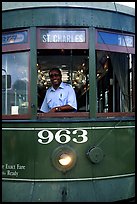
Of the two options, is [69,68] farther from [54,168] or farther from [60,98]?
[54,168]

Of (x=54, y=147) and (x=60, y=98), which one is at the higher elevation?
(x=60, y=98)

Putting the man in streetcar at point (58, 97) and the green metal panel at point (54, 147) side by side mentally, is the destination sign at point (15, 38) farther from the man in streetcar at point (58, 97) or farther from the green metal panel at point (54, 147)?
the green metal panel at point (54, 147)

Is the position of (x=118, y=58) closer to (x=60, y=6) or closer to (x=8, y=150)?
(x=60, y=6)

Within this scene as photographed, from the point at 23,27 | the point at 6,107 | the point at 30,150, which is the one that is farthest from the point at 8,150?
the point at 23,27

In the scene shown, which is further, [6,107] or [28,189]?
[6,107]

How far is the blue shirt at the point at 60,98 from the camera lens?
4414 mm

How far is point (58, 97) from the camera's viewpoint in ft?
14.7

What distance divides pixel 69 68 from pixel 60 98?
0.99 m

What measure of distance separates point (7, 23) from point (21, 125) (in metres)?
1.38

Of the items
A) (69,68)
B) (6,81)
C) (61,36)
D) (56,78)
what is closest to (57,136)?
(56,78)

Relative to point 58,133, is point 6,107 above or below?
above

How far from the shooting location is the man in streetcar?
171 inches

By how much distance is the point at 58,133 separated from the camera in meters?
4.09

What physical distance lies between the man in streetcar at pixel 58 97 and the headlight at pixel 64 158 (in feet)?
1.79
